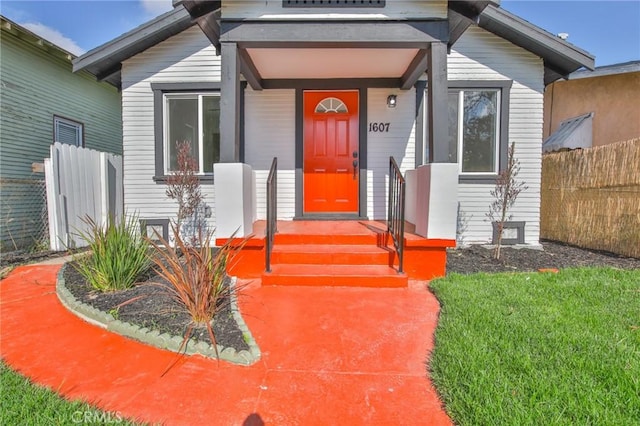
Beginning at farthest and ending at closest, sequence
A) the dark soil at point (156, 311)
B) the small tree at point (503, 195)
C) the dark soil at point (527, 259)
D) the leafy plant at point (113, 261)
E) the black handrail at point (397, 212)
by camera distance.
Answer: the small tree at point (503, 195) < the dark soil at point (527, 259) < the black handrail at point (397, 212) < the leafy plant at point (113, 261) < the dark soil at point (156, 311)

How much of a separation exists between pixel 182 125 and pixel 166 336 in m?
4.44

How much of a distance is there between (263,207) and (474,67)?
14.0 feet

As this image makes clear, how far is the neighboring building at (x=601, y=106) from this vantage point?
819 centimetres

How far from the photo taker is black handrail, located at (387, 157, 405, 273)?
382cm

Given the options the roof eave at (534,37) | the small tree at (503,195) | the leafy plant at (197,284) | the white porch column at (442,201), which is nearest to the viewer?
the leafy plant at (197,284)

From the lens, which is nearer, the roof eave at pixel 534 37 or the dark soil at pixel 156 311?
the dark soil at pixel 156 311

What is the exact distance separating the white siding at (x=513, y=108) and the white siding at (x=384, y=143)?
0.93m

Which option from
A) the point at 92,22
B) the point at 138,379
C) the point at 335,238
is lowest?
the point at 138,379

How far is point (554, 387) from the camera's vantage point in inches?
70.6

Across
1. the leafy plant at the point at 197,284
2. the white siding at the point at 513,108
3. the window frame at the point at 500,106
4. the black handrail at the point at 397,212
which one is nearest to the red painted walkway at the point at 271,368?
the leafy plant at the point at 197,284

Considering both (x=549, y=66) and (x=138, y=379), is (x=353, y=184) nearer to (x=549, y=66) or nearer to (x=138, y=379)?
(x=549, y=66)

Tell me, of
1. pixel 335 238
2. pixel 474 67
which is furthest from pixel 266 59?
pixel 474 67

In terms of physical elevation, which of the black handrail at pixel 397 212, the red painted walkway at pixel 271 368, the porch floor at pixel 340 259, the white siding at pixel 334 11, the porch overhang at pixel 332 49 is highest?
the white siding at pixel 334 11

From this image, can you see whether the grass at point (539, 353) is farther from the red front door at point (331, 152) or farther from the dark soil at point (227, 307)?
the red front door at point (331, 152)
